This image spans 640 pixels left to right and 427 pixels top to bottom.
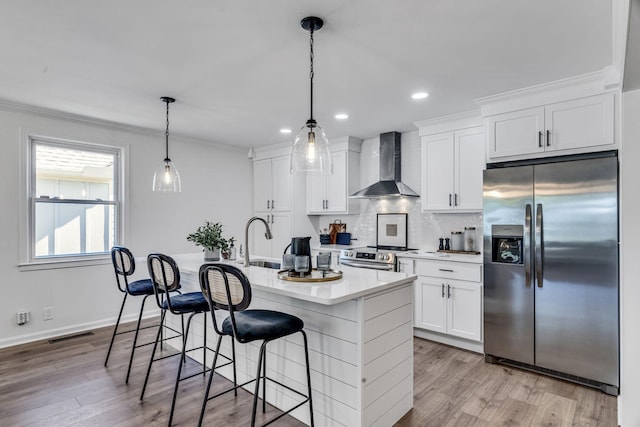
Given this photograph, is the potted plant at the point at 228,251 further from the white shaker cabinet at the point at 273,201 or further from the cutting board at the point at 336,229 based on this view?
the cutting board at the point at 336,229

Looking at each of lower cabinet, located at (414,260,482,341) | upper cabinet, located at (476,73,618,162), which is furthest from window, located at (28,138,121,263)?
upper cabinet, located at (476,73,618,162)

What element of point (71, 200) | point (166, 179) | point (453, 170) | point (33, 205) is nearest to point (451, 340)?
point (453, 170)

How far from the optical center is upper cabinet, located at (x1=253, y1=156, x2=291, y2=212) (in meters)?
5.51

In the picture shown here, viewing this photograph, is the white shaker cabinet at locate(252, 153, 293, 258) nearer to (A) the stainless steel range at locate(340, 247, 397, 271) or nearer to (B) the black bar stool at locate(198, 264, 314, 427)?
(A) the stainless steel range at locate(340, 247, 397, 271)

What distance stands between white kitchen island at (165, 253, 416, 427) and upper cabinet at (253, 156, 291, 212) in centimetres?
296

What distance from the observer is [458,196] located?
12.9 ft

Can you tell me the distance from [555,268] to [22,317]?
17.1 feet

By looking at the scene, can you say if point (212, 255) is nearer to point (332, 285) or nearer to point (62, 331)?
point (332, 285)

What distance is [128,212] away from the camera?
14.9ft

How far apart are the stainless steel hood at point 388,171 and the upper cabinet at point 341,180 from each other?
268 millimetres

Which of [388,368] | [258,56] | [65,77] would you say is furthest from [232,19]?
[388,368]

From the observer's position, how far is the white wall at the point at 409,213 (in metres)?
4.34

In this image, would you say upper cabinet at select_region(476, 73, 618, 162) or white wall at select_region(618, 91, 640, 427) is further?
upper cabinet at select_region(476, 73, 618, 162)

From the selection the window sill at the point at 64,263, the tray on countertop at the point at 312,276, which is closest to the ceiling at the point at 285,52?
the tray on countertop at the point at 312,276
